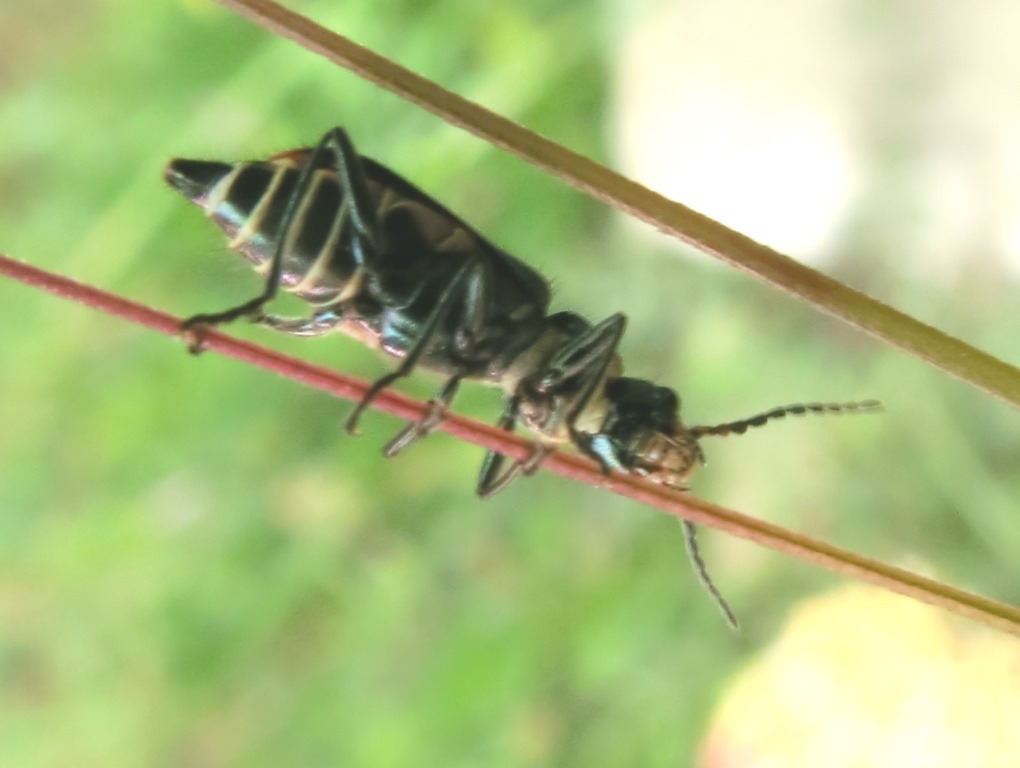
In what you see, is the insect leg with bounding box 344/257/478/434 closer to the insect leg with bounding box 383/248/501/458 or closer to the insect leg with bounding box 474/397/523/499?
the insect leg with bounding box 383/248/501/458

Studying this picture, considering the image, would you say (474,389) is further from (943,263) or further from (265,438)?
(943,263)

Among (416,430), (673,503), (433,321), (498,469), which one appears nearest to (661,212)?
(673,503)

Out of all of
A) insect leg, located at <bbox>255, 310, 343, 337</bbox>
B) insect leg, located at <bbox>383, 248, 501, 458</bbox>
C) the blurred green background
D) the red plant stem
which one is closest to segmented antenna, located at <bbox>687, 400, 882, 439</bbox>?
insect leg, located at <bbox>383, 248, 501, 458</bbox>

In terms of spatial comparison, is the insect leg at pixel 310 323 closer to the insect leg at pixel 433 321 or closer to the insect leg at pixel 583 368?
the insect leg at pixel 433 321

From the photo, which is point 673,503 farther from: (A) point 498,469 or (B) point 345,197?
(A) point 498,469

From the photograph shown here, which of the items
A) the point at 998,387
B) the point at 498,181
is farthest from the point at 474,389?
the point at 998,387

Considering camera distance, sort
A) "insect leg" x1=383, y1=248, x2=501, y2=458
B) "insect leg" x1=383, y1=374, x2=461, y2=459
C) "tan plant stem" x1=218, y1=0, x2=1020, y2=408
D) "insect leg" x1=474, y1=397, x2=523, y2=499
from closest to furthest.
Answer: "tan plant stem" x1=218, y1=0, x2=1020, y2=408, "insect leg" x1=383, y1=374, x2=461, y2=459, "insect leg" x1=383, y1=248, x2=501, y2=458, "insect leg" x1=474, y1=397, x2=523, y2=499
